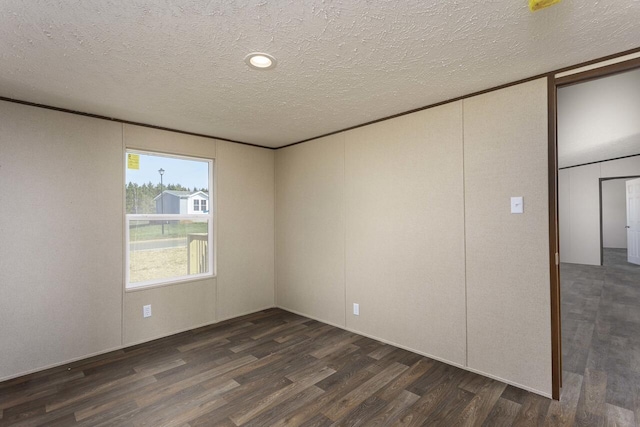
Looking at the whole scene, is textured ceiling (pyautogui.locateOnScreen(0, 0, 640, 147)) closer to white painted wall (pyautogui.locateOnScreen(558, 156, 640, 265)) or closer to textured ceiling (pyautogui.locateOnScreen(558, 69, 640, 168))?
textured ceiling (pyautogui.locateOnScreen(558, 69, 640, 168))

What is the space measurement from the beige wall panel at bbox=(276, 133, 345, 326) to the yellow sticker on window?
1.82 meters

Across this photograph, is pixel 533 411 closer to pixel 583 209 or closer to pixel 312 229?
pixel 312 229

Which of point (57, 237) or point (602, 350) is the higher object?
point (57, 237)

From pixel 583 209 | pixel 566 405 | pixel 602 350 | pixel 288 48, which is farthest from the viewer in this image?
pixel 583 209

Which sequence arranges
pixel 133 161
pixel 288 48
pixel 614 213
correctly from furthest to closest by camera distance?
pixel 614 213
pixel 133 161
pixel 288 48

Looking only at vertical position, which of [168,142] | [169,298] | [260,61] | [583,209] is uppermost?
[260,61]

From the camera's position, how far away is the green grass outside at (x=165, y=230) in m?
3.36

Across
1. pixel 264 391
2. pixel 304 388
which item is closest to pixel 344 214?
pixel 304 388

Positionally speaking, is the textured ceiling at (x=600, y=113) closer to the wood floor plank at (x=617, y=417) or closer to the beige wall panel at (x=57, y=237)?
the wood floor plank at (x=617, y=417)

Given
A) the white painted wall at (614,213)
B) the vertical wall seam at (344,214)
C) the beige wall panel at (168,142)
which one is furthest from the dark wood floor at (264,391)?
the white painted wall at (614,213)

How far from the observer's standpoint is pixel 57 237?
281 centimetres

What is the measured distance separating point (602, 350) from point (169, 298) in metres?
4.52

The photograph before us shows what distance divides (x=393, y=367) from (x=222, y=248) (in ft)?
8.06

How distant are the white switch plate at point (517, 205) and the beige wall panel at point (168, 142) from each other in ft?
10.8
